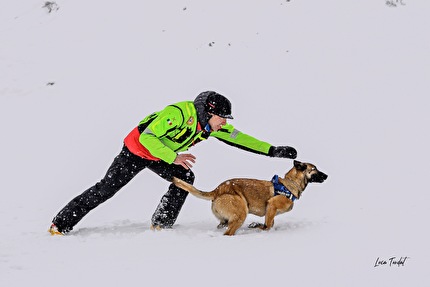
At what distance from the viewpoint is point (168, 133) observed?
4.95m

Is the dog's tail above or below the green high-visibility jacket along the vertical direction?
below

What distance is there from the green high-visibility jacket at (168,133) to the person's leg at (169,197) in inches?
6.9

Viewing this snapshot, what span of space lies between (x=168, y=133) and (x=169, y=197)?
0.82 m

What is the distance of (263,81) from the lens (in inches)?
477

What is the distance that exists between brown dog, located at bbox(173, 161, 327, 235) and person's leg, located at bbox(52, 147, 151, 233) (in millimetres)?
463

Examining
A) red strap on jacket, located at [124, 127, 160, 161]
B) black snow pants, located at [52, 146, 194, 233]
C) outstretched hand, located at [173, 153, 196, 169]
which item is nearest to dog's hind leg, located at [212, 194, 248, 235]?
outstretched hand, located at [173, 153, 196, 169]

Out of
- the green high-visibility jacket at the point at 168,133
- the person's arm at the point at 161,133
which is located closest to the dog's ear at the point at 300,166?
the green high-visibility jacket at the point at 168,133

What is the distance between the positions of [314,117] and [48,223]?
6.07 m

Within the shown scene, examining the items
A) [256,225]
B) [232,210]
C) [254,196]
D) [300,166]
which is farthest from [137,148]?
[300,166]

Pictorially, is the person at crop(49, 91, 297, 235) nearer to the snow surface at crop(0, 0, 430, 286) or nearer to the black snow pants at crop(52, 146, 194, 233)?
the black snow pants at crop(52, 146, 194, 233)

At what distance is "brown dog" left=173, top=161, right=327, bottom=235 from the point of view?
514 cm

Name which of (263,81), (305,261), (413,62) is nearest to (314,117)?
(263,81)

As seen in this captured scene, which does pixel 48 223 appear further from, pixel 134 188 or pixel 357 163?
pixel 357 163

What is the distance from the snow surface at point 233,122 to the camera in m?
4.11
